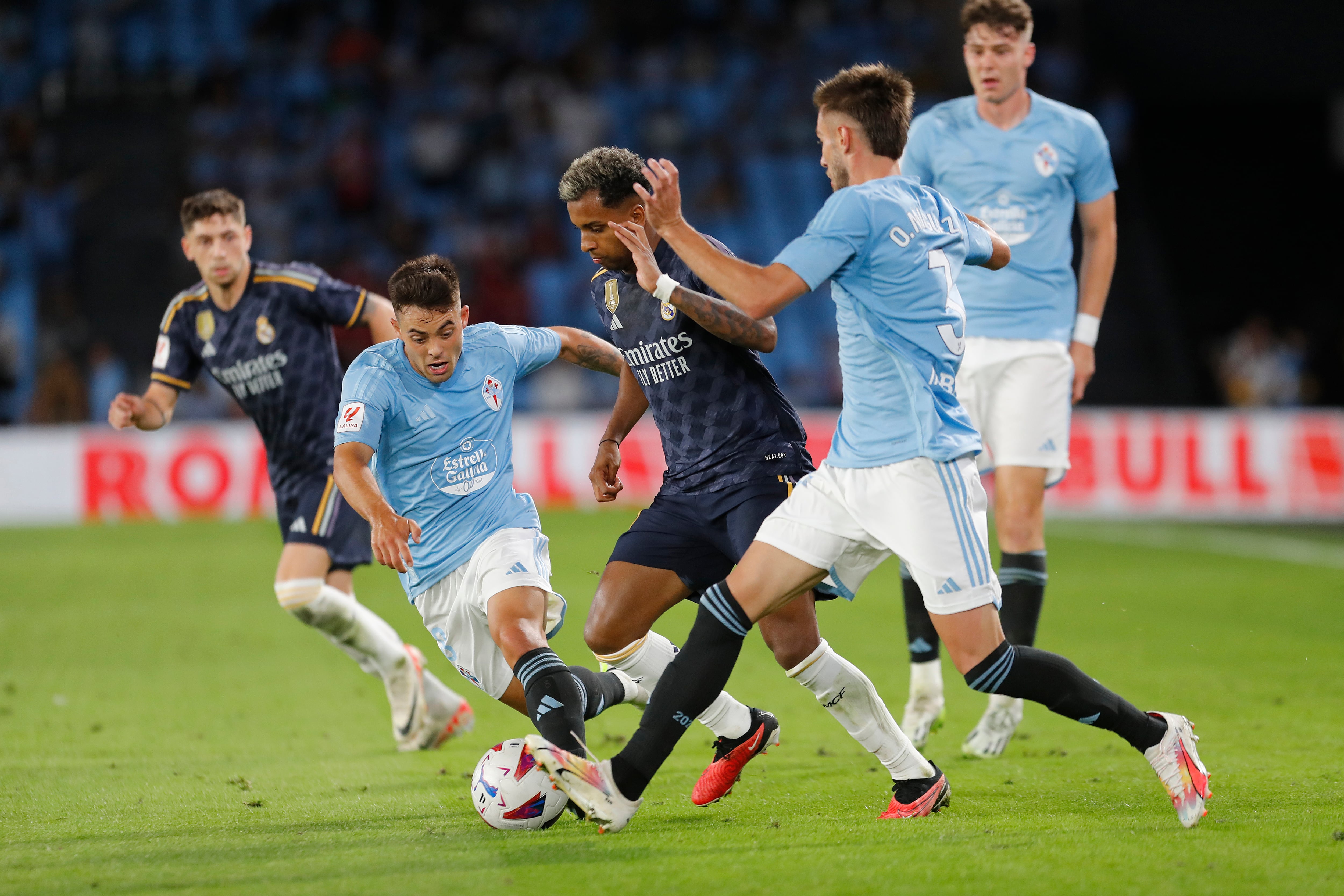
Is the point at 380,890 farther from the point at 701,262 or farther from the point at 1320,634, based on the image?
the point at 1320,634

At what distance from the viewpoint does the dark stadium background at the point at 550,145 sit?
57.6 ft

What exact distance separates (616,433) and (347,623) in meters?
1.78

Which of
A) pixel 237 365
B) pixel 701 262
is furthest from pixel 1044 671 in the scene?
pixel 237 365

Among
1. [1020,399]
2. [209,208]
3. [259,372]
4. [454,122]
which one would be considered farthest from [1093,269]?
[454,122]

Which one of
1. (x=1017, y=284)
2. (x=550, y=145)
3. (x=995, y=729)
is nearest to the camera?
(x=995, y=729)

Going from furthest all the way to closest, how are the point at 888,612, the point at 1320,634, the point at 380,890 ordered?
the point at 888,612, the point at 1320,634, the point at 380,890

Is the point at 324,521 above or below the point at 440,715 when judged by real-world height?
above

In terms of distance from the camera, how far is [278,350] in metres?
6.47

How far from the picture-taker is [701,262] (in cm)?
406

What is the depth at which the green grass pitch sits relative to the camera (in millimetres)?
3832

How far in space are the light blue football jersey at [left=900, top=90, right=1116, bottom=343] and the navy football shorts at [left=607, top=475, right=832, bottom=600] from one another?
156 centimetres

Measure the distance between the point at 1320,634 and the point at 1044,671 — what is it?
5056mm

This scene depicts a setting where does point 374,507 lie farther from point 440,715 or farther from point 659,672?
point 440,715

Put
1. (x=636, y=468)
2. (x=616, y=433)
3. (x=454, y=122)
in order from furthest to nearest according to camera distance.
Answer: (x=454, y=122) < (x=636, y=468) < (x=616, y=433)
